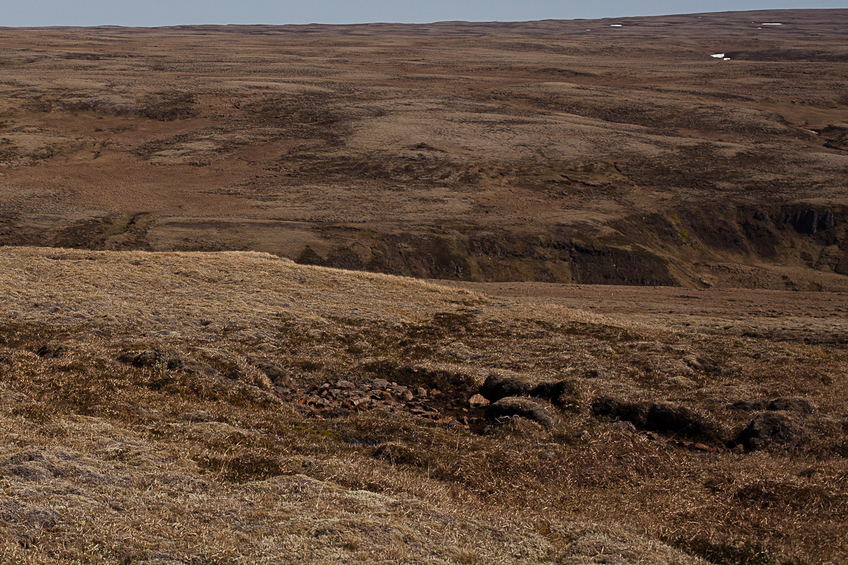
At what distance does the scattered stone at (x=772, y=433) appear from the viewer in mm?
13984

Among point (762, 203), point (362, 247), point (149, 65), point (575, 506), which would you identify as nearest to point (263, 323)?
point (575, 506)

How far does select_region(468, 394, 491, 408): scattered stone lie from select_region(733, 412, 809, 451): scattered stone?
19.9 ft

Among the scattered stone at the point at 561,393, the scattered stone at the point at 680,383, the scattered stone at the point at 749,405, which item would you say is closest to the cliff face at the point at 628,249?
the scattered stone at the point at 680,383

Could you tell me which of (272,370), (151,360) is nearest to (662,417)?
(272,370)

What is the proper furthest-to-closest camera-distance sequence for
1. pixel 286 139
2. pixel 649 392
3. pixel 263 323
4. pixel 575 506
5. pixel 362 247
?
pixel 286 139 → pixel 362 247 → pixel 263 323 → pixel 649 392 → pixel 575 506

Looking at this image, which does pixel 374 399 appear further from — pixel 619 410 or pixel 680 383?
pixel 680 383

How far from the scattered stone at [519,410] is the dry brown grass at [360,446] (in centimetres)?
48

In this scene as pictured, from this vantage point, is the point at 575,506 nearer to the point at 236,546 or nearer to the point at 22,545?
the point at 236,546

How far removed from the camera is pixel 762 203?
61.5 m

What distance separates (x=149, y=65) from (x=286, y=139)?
65475 millimetres

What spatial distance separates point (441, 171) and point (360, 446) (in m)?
57.4

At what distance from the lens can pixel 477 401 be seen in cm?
1705

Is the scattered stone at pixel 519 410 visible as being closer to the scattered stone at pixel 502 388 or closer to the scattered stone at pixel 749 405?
the scattered stone at pixel 502 388

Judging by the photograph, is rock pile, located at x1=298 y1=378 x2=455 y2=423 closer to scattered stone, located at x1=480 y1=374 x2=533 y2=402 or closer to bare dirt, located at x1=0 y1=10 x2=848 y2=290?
scattered stone, located at x1=480 y1=374 x2=533 y2=402
